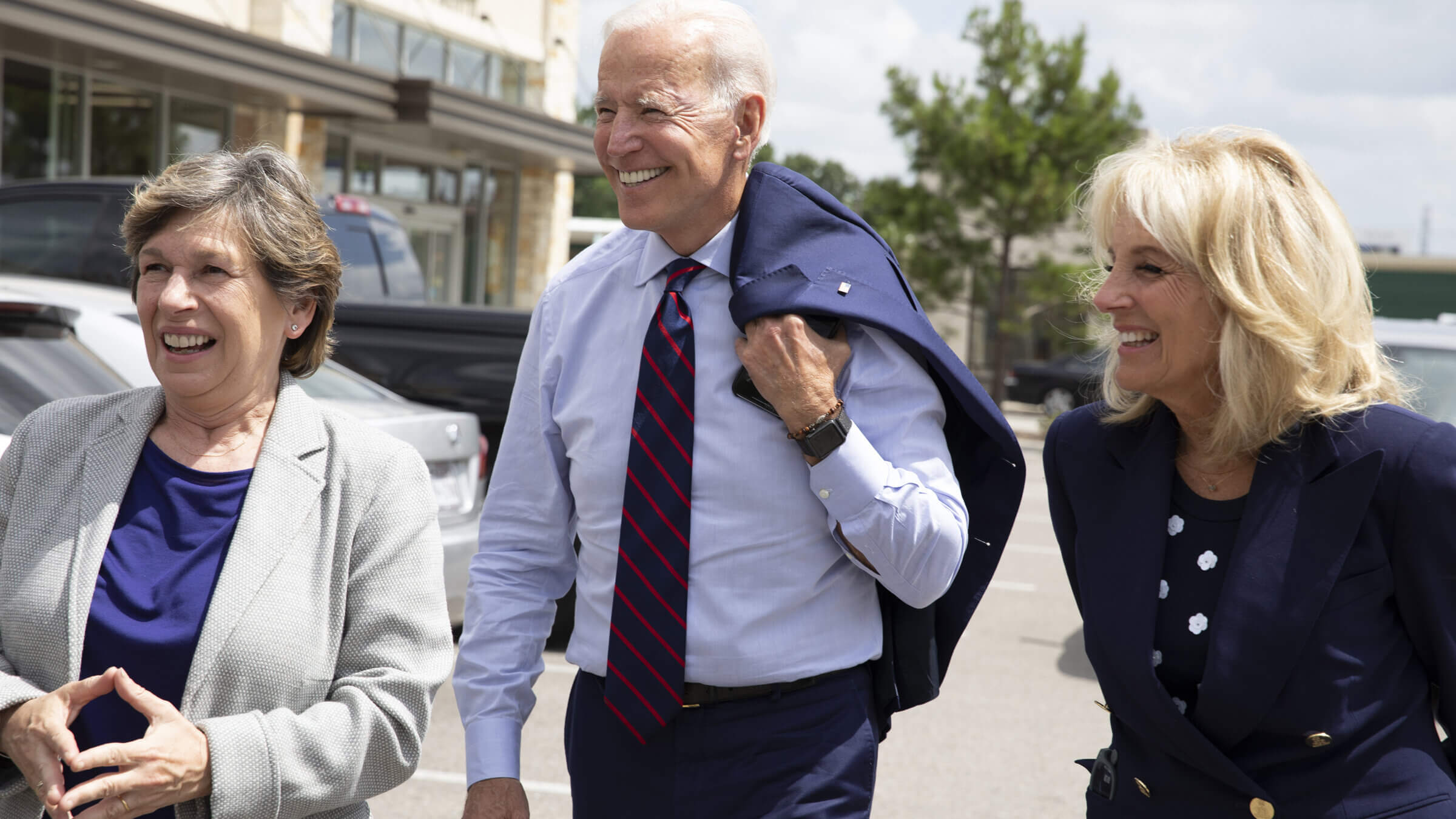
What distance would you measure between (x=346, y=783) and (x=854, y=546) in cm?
93

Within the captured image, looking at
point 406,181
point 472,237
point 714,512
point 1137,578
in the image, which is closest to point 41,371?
point 714,512

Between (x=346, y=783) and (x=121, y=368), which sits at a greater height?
(x=121, y=368)

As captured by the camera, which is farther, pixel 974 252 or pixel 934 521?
pixel 974 252

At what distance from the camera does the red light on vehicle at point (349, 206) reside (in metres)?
9.27

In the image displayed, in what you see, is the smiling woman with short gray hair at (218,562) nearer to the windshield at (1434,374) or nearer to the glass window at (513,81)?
the windshield at (1434,374)

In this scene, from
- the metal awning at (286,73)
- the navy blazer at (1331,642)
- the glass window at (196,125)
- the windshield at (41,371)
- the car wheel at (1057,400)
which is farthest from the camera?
the car wheel at (1057,400)

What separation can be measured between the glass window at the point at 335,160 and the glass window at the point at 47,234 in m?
9.70

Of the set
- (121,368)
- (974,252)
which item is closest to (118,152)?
(121,368)

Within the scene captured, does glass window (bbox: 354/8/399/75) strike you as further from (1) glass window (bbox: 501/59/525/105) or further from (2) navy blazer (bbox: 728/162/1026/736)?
(2) navy blazer (bbox: 728/162/1026/736)

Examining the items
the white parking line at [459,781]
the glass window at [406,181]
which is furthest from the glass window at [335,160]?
the white parking line at [459,781]

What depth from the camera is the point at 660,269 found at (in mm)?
2412

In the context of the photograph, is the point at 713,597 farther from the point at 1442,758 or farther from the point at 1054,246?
the point at 1054,246

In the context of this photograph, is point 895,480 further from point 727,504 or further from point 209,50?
point 209,50

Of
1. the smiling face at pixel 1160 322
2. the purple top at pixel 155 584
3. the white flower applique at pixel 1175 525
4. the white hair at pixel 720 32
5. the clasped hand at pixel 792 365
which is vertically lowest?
the purple top at pixel 155 584
